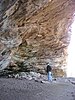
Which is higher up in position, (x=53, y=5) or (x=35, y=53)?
(x=53, y=5)

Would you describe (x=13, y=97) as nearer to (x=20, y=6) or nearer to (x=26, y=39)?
(x=20, y=6)

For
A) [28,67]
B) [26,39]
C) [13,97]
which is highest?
[26,39]

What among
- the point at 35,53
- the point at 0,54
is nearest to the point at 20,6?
the point at 0,54

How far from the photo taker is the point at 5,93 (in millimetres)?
12430

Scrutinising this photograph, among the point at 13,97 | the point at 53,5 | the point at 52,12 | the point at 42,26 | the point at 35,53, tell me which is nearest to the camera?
the point at 13,97

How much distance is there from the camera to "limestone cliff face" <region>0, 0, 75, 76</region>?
12.1 meters

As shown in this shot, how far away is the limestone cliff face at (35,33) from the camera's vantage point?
1211cm

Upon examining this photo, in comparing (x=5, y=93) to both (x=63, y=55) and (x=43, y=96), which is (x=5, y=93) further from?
(x=63, y=55)

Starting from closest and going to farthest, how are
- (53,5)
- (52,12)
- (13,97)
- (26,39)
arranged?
(13,97) → (53,5) → (52,12) → (26,39)

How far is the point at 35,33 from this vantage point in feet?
59.1

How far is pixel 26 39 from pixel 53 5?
5.05 meters

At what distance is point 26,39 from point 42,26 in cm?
190

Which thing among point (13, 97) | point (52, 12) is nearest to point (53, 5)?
point (52, 12)

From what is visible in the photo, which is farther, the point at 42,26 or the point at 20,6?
the point at 42,26
